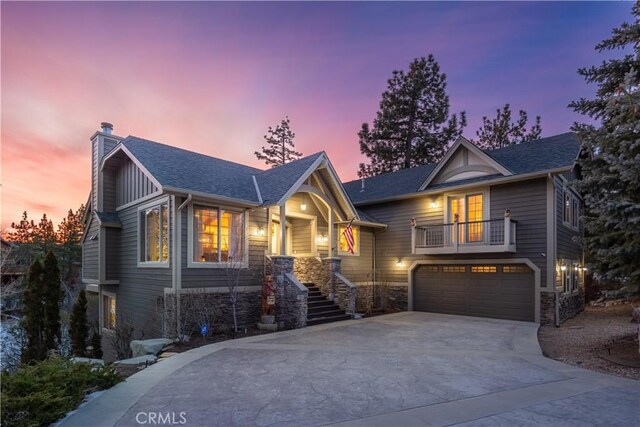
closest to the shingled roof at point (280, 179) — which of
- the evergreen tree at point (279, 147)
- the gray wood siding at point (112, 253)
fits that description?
the gray wood siding at point (112, 253)

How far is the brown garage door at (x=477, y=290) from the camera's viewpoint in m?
12.1

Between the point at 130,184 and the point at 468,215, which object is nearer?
the point at 130,184

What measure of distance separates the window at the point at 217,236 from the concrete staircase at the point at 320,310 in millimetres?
2802

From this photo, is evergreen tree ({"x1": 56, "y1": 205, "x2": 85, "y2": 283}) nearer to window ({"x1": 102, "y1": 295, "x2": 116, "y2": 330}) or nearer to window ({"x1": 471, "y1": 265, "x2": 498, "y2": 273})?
window ({"x1": 102, "y1": 295, "x2": 116, "y2": 330})

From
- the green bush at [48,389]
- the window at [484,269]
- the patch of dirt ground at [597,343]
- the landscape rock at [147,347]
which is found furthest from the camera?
the window at [484,269]

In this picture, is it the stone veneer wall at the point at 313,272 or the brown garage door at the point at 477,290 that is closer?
the brown garage door at the point at 477,290

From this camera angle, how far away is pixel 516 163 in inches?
498

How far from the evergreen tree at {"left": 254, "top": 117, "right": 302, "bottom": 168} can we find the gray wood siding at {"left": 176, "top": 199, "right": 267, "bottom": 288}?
73.9ft

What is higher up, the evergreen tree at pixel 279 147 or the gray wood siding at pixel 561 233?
the evergreen tree at pixel 279 147

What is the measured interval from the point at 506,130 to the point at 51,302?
30615mm

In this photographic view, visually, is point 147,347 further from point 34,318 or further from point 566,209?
point 566,209

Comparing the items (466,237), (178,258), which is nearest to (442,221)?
(466,237)

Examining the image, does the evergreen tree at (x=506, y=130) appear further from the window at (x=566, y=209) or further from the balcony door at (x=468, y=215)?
the balcony door at (x=468, y=215)

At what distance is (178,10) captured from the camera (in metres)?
9.70
